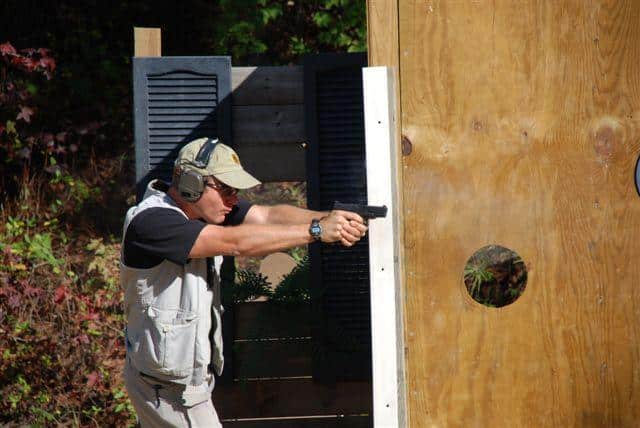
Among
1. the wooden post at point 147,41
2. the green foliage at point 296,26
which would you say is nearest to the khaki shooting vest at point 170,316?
the wooden post at point 147,41

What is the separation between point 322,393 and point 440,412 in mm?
1411

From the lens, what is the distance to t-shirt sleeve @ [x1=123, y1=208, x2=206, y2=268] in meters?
3.74

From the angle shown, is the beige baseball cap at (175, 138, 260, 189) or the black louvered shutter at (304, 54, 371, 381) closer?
the beige baseball cap at (175, 138, 260, 189)

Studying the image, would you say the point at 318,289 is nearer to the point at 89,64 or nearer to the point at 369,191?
the point at 369,191

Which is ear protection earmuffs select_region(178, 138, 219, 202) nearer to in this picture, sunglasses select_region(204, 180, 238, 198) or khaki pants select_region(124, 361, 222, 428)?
sunglasses select_region(204, 180, 238, 198)

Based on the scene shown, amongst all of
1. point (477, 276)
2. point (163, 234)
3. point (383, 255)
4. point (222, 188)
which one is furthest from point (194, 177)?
point (477, 276)

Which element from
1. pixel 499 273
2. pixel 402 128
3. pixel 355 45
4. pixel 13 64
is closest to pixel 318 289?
pixel 499 273

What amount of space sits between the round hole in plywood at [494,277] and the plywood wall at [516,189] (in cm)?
141

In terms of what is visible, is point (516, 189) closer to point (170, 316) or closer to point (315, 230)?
point (315, 230)

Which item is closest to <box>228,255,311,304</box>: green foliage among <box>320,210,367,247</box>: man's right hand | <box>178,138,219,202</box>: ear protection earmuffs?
<box>178,138,219,202</box>: ear protection earmuffs

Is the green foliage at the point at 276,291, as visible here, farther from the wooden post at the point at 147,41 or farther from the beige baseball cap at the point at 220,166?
the wooden post at the point at 147,41

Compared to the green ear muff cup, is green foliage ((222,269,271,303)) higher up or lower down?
lower down

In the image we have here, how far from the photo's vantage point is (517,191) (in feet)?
12.0

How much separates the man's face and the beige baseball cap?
0.05m
